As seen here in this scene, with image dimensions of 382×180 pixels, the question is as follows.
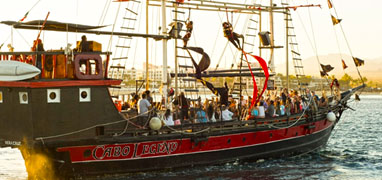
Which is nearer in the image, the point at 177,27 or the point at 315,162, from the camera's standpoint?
the point at 177,27

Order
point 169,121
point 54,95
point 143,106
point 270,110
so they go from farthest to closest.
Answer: point 270,110 < point 169,121 < point 143,106 < point 54,95

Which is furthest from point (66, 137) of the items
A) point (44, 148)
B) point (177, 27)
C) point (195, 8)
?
point (195, 8)

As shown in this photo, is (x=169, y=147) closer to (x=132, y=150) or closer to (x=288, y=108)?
(x=132, y=150)

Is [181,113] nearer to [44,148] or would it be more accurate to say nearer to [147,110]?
[147,110]

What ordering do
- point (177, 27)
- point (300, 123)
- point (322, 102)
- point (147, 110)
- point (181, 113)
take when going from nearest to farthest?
point (147, 110) < point (181, 113) < point (177, 27) < point (300, 123) < point (322, 102)

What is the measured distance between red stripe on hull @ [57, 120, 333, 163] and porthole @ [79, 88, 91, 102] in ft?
4.69

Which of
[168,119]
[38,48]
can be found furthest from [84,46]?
[168,119]

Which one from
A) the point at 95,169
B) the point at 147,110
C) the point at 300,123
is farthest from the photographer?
the point at 300,123

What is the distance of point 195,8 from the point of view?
25312 millimetres

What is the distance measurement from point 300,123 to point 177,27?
6935 millimetres

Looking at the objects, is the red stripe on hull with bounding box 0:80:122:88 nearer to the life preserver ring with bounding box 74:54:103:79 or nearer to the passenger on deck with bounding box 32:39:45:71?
the life preserver ring with bounding box 74:54:103:79

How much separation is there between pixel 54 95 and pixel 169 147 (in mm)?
4448

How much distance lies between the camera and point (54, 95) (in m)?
15.7

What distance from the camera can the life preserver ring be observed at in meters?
15.9
